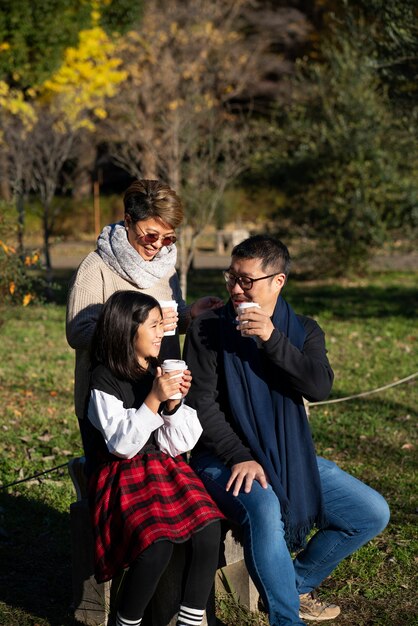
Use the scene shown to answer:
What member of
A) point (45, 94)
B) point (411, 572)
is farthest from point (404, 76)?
point (45, 94)

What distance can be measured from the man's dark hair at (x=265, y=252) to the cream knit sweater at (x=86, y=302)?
21.4 inches

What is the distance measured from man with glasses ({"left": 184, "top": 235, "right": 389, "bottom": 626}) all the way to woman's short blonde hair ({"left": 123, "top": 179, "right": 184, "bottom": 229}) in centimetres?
37

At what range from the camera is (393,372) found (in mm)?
8445

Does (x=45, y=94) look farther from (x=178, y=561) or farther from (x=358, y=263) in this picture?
(x=178, y=561)

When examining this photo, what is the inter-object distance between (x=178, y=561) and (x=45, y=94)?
20689 millimetres

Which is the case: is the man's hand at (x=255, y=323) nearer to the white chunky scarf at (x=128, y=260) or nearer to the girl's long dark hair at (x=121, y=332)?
the girl's long dark hair at (x=121, y=332)

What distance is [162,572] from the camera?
120 inches

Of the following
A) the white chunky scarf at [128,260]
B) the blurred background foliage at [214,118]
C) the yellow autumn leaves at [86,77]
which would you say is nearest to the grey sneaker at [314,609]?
the white chunky scarf at [128,260]

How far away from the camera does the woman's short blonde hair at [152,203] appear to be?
3613 millimetres

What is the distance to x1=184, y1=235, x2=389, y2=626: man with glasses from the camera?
3262 millimetres

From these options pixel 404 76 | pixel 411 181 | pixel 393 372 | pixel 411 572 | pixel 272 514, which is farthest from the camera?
pixel 411 181

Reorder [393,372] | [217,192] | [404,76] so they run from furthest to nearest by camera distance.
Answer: [217,192]
[404,76]
[393,372]

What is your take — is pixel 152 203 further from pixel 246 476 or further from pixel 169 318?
pixel 246 476

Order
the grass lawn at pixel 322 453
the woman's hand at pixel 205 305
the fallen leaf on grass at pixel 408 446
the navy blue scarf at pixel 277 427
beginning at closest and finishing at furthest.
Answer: the navy blue scarf at pixel 277 427 < the woman's hand at pixel 205 305 < the grass lawn at pixel 322 453 < the fallen leaf on grass at pixel 408 446
